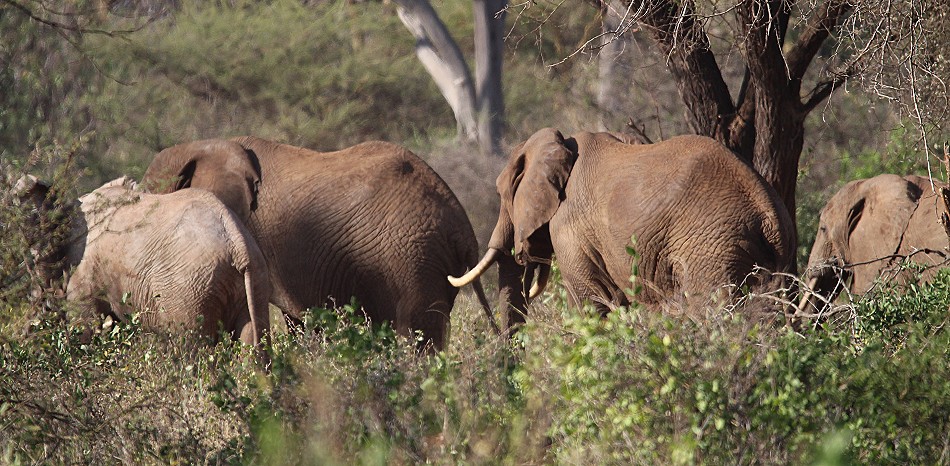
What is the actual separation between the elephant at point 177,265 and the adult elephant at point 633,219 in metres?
1.40

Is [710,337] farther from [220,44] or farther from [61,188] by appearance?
[220,44]

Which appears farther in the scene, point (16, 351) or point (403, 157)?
point (403, 157)

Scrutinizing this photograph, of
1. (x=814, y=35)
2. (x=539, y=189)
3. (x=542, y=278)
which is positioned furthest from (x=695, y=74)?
(x=542, y=278)

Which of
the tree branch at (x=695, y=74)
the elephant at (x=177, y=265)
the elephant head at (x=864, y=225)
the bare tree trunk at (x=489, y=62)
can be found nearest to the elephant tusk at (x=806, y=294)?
the elephant head at (x=864, y=225)

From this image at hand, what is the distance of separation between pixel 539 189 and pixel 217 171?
6.78 ft

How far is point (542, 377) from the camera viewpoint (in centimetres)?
490

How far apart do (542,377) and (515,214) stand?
347 centimetres

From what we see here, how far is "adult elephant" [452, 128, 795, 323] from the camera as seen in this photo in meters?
7.00

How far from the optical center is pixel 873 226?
8.97 m

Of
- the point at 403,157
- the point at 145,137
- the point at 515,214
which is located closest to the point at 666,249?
the point at 515,214

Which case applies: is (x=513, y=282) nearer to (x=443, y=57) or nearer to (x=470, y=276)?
(x=470, y=276)

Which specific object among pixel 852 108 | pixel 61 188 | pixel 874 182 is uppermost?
pixel 61 188

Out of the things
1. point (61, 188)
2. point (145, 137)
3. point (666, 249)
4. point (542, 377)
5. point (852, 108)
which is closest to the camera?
point (542, 377)

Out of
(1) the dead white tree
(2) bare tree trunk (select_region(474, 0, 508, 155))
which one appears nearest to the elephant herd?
(2) bare tree trunk (select_region(474, 0, 508, 155))
